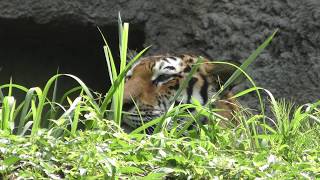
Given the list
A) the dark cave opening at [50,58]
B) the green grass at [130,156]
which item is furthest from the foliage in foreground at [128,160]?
the dark cave opening at [50,58]

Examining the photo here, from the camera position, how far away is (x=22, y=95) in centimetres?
661

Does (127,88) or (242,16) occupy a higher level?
(242,16)

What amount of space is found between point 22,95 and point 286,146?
12.2 ft

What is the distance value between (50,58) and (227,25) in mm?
1639

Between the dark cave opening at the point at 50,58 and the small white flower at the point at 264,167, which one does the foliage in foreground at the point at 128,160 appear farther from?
the dark cave opening at the point at 50,58

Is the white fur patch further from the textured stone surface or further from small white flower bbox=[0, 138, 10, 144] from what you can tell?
small white flower bbox=[0, 138, 10, 144]

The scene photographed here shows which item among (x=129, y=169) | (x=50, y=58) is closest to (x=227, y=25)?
(x=50, y=58)

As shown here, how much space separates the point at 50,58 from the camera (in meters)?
6.80

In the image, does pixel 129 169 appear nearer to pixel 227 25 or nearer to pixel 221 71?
pixel 221 71

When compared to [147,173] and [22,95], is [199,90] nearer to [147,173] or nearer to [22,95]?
[22,95]

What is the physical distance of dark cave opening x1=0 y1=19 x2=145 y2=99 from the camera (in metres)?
6.71

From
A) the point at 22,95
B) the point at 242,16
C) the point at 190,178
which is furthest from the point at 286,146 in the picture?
the point at 22,95

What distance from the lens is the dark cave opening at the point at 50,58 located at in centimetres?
671

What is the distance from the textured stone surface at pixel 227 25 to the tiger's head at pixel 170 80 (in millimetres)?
681
